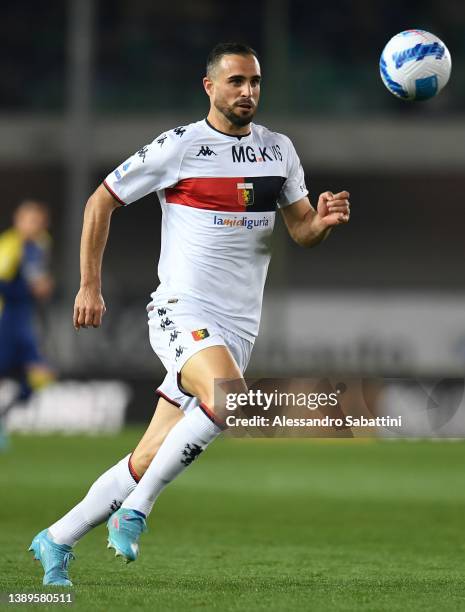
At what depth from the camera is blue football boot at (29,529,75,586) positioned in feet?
17.6

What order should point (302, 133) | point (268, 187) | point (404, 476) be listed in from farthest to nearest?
point (302, 133)
point (404, 476)
point (268, 187)

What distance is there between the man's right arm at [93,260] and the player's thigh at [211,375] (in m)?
0.40

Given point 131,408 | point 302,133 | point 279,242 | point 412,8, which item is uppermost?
point 412,8

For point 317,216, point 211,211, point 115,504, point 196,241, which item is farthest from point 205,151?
point 115,504

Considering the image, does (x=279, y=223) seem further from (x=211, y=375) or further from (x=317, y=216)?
(x=211, y=375)

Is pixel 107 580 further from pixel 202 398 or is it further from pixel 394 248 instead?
pixel 394 248


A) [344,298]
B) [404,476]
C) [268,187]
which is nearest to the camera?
[268,187]

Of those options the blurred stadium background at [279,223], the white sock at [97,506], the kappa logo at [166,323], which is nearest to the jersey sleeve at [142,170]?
the kappa logo at [166,323]

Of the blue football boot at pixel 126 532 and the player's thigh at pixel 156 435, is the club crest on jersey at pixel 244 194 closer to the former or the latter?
the player's thigh at pixel 156 435

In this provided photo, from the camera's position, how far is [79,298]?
17.2ft

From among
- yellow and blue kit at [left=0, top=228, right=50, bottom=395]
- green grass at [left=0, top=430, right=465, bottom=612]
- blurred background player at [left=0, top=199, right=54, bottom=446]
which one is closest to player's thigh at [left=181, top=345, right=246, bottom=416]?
green grass at [left=0, top=430, right=465, bottom=612]

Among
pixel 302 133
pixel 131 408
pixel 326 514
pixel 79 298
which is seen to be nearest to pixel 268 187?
pixel 79 298

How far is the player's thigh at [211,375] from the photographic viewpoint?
5117 millimetres

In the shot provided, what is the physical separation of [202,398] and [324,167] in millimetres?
20175
